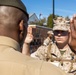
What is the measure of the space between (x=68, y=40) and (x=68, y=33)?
10cm

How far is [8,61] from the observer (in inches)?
51.4

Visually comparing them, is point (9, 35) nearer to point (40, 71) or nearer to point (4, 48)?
point (4, 48)

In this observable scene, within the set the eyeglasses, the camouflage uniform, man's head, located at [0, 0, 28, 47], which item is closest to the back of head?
man's head, located at [0, 0, 28, 47]

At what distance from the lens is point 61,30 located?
10.7ft

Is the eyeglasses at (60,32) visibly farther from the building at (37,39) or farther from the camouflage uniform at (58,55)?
the building at (37,39)

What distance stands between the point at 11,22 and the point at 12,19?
2 cm

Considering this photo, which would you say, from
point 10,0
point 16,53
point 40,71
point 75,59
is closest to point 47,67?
point 40,71

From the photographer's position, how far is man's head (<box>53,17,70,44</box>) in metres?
3.15

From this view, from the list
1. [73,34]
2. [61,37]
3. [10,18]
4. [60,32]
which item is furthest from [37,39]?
[10,18]

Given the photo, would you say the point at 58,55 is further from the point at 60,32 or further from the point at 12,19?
the point at 12,19

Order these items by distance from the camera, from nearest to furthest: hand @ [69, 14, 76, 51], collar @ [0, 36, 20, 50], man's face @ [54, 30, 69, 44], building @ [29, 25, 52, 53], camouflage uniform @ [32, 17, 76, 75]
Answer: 1. collar @ [0, 36, 20, 50]
2. hand @ [69, 14, 76, 51]
3. camouflage uniform @ [32, 17, 76, 75]
4. man's face @ [54, 30, 69, 44]
5. building @ [29, 25, 52, 53]

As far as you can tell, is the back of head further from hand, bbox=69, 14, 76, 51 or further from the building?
the building

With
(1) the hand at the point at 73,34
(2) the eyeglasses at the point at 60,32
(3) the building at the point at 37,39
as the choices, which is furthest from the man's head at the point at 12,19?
(3) the building at the point at 37,39

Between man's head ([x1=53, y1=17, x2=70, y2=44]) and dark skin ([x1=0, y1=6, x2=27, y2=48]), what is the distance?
1.68 metres
